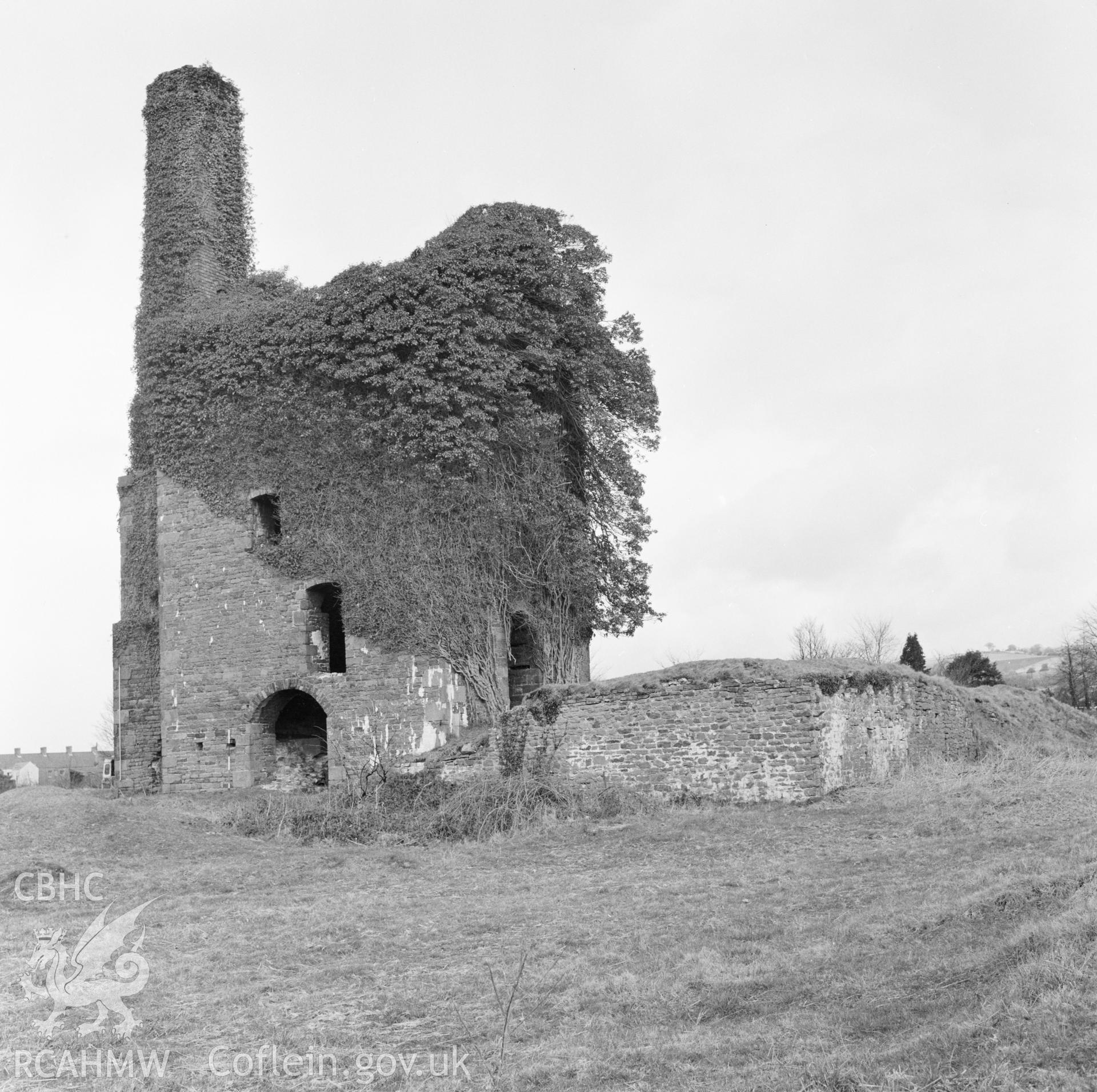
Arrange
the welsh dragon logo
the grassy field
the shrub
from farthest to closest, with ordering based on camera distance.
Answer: the shrub, the welsh dragon logo, the grassy field

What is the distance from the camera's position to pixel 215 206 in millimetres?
24734

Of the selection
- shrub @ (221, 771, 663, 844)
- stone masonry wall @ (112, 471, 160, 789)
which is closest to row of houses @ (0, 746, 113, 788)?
stone masonry wall @ (112, 471, 160, 789)

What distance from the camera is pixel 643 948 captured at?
845 cm

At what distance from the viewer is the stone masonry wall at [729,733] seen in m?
15.6

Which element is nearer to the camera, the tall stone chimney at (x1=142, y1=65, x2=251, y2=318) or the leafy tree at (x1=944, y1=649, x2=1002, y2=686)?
the tall stone chimney at (x1=142, y1=65, x2=251, y2=318)

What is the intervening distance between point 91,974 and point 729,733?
9474mm

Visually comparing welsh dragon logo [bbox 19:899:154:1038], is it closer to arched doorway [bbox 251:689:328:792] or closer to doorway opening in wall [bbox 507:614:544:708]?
arched doorway [bbox 251:689:328:792]

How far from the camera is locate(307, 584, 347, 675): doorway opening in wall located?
21312 millimetres

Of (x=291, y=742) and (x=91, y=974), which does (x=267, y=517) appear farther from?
(x=91, y=974)

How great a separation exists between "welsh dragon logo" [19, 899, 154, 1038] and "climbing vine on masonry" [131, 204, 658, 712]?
34.1ft

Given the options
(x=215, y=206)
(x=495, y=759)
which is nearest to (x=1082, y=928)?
(x=495, y=759)

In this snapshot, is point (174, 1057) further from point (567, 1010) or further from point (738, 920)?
point (738, 920)

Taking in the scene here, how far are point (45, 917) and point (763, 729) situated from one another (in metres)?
9.14

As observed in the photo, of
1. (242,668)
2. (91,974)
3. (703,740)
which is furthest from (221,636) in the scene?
(91,974)
